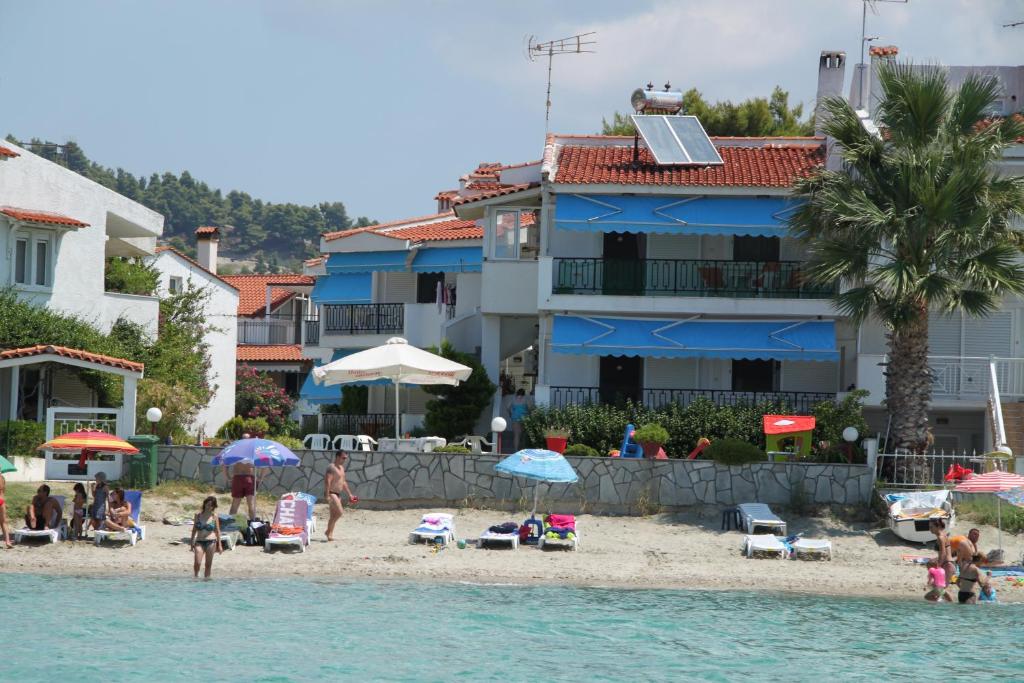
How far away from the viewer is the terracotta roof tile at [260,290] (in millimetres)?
64062

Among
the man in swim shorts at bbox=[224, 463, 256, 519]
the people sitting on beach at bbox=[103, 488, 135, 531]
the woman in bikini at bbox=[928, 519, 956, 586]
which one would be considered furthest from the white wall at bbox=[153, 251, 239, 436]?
the woman in bikini at bbox=[928, 519, 956, 586]

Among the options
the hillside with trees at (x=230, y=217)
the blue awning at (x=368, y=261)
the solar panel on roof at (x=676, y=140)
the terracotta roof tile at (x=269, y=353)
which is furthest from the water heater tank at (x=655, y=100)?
the hillside with trees at (x=230, y=217)

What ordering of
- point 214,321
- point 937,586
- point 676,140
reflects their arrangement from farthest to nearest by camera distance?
point 214,321 → point 676,140 → point 937,586

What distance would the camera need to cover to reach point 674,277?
36.0 m

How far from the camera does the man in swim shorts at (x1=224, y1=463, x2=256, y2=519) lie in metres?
28.2

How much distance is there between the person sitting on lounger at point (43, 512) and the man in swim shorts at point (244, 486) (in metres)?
3.38

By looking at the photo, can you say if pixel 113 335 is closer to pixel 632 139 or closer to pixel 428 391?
pixel 428 391

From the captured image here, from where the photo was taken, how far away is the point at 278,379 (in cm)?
6150

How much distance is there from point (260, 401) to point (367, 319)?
1133cm

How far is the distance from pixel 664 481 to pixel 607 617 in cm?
693

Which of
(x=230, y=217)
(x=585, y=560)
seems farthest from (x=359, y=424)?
(x=230, y=217)

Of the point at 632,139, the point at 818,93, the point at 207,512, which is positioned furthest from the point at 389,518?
the point at 818,93

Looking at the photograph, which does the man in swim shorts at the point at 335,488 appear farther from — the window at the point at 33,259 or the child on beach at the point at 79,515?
the window at the point at 33,259

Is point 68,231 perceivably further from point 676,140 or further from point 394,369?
point 676,140
